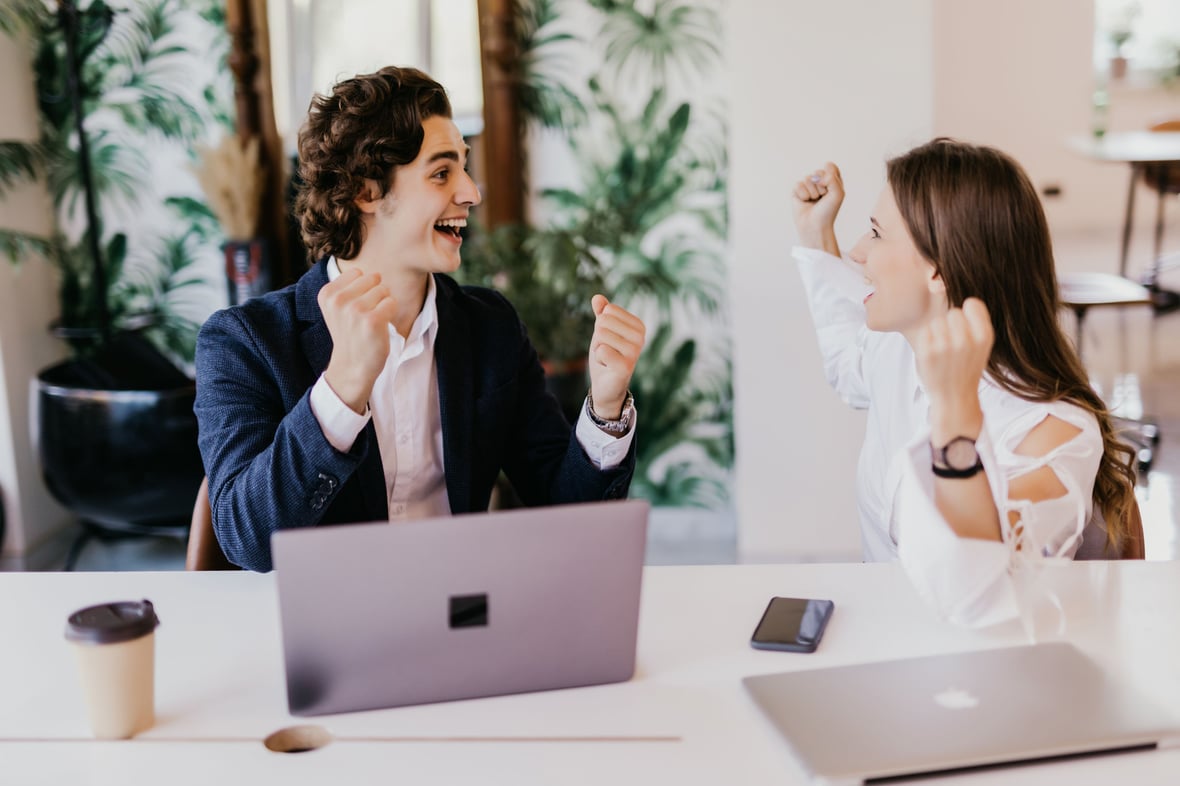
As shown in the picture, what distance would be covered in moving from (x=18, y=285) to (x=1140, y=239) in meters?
6.75

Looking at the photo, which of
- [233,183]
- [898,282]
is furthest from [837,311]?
[233,183]

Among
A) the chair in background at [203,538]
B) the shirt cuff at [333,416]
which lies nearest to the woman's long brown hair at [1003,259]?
the shirt cuff at [333,416]

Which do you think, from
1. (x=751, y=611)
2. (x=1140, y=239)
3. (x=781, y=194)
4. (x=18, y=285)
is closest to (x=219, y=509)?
(x=751, y=611)

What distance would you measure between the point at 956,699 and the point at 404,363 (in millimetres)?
1084

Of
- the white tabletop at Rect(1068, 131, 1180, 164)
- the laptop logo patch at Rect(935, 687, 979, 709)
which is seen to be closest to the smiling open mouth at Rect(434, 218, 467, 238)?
the laptop logo patch at Rect(935, 687, 979, 709)

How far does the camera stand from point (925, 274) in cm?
184

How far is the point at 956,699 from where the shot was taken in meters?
1.21

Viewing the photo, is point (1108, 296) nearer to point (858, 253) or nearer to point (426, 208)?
point (858, 253)

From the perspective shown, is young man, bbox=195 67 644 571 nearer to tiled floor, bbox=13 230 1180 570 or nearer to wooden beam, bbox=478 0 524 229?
tiled floor, bbox=13 230 1180 570

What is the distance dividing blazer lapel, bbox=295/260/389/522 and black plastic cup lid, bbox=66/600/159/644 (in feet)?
2.10

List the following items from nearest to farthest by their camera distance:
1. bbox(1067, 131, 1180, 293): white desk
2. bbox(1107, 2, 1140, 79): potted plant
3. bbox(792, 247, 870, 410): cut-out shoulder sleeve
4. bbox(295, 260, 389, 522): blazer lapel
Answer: bbox(295, 260, 389, 522): blazer lapel
bbox(792, 247, 870, 410): cut-out shoulder sleeve
bbox(1067, 131, 1180, 293): white desk
bbox(1107, 2, 1140, 79): potted plant

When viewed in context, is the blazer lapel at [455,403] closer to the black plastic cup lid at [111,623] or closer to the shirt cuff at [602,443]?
the shirt cuff at [602,443]

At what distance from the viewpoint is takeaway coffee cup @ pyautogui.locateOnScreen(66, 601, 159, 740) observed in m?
1.17

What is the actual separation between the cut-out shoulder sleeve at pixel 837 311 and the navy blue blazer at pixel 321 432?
0.59 m
